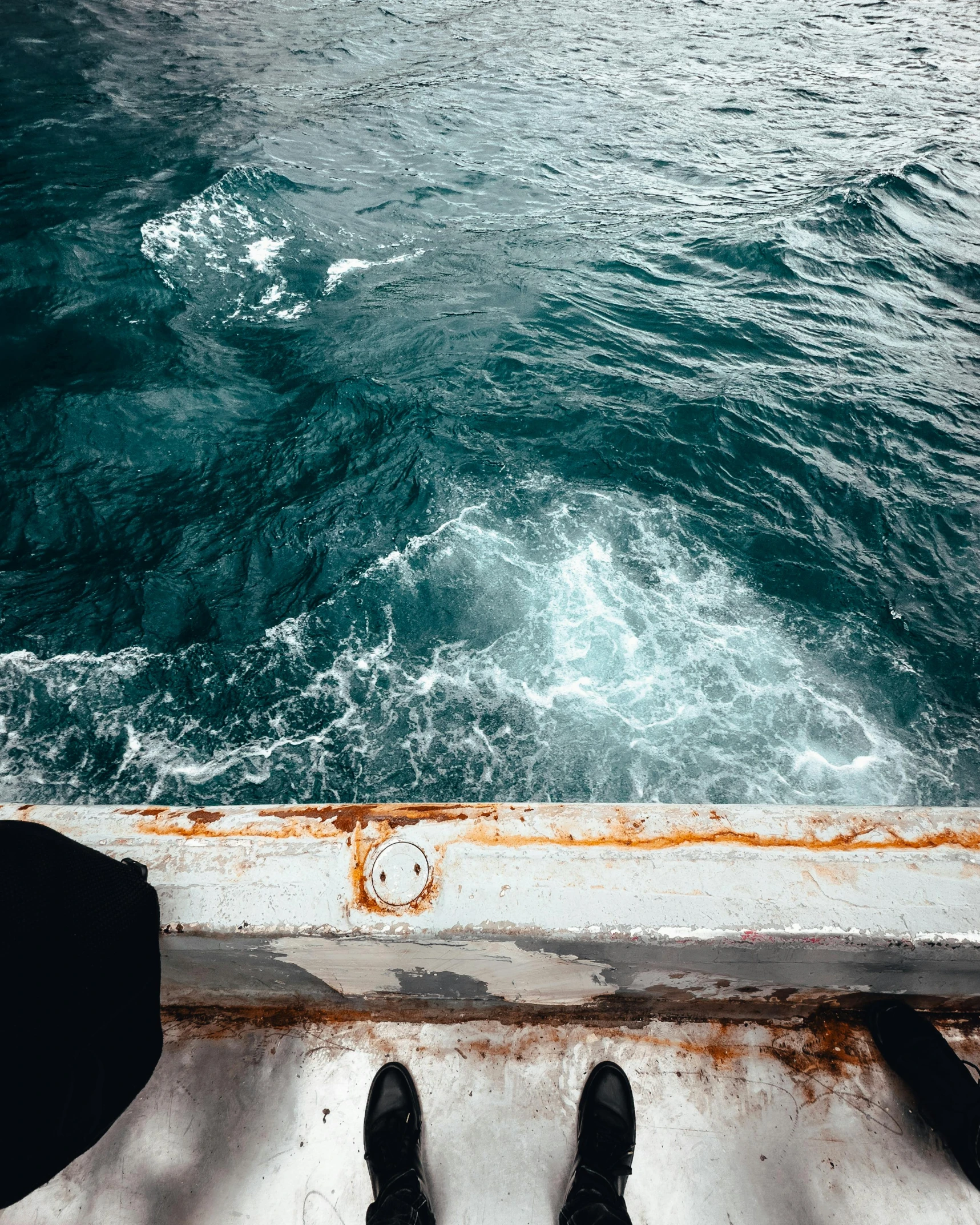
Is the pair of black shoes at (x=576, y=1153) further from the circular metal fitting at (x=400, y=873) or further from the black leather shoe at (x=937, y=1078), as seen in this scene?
the black leather shoe at (x=937, y=1078)

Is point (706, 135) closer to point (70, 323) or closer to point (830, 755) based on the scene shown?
point (70, 323)

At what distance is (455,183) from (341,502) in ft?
25.8

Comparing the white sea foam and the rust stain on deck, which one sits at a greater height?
the rust stain on deck

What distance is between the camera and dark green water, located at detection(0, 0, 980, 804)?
378cm

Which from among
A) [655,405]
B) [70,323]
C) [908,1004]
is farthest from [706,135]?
[908,1004]

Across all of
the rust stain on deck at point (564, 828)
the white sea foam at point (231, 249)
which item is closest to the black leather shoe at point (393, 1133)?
the rust stain on deck at point (564, 828)

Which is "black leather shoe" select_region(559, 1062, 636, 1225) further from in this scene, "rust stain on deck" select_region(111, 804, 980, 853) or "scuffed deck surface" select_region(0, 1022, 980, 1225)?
"rust stain on deck" select_region(111, 804, 980, 853)

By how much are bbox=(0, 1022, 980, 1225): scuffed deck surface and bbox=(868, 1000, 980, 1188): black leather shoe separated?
0.18ft

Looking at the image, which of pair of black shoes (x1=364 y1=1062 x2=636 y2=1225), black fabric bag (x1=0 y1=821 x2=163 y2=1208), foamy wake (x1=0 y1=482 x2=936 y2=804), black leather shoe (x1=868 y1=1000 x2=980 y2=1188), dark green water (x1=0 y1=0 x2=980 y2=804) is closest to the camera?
black fabric bag (x1=0 y1=821 x2=163 y2=1208)

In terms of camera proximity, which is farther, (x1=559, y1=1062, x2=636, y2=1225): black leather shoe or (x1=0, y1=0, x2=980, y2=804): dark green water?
(x1=0, y1=0, x2=980, y2=804): dark green water

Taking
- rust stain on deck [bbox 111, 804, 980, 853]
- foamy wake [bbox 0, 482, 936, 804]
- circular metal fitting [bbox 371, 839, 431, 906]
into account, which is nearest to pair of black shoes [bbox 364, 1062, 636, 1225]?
circular metal fitting [bbox 371, 839, 431, 906]

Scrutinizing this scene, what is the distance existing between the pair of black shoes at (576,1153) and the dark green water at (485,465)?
5.56 ft

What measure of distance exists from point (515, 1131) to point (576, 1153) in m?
0.18

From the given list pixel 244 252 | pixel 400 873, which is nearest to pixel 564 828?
pixel 400 873
